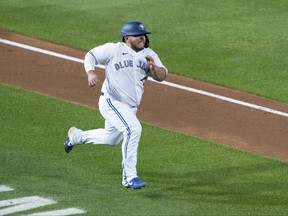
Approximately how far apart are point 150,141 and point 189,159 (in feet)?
3.14

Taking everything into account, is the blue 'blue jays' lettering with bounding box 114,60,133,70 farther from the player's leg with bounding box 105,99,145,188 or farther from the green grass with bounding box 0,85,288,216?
the green grass with bounding box 0,85,288,216

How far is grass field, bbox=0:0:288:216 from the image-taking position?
13414 mm

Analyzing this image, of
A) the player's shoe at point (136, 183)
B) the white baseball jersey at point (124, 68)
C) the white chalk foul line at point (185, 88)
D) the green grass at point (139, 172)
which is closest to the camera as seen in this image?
the green grass at point (139, 172)

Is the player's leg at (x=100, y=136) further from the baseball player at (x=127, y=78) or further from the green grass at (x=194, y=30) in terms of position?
the green grass at (x=194, y=30)

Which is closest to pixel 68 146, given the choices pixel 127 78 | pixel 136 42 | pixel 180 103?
pixel 127 78

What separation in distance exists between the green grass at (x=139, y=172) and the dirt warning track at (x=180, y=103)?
470 millimetres

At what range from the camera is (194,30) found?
21.1 metres

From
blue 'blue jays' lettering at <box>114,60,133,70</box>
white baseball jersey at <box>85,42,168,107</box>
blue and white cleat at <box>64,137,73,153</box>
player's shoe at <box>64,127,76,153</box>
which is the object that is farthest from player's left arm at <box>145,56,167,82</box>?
blue and white cleat at <box>64,137,73,153</box>

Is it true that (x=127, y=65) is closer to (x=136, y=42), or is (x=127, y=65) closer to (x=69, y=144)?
(x=136, y=42)

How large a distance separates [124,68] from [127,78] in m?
0.13

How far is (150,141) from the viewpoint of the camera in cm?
1575

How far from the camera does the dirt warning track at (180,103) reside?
16.1 meters

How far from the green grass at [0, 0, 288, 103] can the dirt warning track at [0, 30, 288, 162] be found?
62 cm

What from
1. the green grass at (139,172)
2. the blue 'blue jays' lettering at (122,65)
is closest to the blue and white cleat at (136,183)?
the green grass at (139,172)
